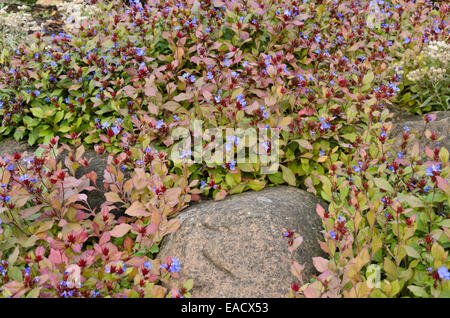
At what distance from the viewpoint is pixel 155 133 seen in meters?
3.21

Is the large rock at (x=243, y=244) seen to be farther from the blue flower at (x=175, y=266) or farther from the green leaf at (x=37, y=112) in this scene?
the green leaf at (x=37, y=112)

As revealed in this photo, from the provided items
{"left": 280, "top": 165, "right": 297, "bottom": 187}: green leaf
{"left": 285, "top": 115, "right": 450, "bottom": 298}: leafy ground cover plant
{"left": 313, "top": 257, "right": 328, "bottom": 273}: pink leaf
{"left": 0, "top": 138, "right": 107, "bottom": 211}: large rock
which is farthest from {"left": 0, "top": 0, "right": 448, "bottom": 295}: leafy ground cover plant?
{"left": 313, "top": 257, "right": 328, "bottom": 273}: pink leaf

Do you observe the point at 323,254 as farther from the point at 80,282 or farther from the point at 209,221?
the point at 80,282

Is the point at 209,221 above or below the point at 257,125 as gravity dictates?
below

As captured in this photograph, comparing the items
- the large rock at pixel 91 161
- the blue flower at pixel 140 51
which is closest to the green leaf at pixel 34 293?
the large rock at pixel 91 161

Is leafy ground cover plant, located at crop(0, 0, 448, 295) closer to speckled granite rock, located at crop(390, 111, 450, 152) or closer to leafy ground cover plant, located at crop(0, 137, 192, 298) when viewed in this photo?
leafy ground cover plant, located at crop(0, 137, 192, 298)

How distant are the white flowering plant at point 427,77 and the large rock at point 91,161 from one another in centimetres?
265

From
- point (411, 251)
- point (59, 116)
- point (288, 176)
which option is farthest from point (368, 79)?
point (59, 116)

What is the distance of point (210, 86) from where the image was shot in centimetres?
334

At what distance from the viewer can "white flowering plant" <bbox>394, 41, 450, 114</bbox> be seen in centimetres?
347

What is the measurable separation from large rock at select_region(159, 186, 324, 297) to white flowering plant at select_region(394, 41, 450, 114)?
5.30 feet
